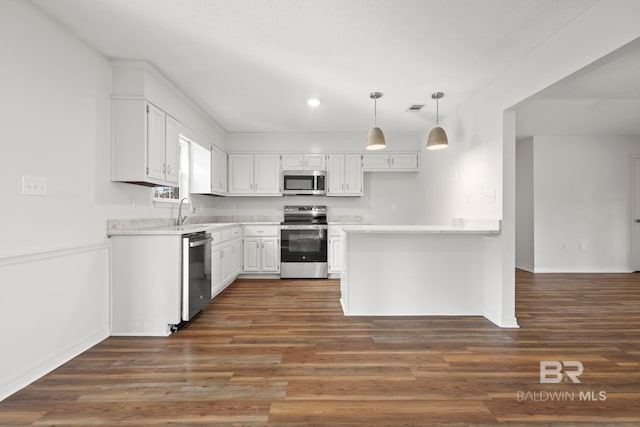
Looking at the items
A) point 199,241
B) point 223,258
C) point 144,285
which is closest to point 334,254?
point 223,258

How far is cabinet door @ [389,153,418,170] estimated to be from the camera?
5629mm

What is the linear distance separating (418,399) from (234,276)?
3556 mm

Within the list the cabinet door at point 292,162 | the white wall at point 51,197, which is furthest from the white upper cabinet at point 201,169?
the white wall at point 51,197

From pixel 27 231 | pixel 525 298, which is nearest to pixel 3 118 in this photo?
pixel 27 231

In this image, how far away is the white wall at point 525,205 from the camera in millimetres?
5675

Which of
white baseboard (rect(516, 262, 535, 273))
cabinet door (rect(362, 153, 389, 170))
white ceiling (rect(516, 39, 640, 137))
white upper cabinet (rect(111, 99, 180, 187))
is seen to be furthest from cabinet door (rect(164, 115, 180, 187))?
white baseboard (rect(516, 262, 535, 273))

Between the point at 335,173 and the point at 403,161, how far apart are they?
1.21m

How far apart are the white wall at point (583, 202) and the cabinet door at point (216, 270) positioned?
17.2 ft

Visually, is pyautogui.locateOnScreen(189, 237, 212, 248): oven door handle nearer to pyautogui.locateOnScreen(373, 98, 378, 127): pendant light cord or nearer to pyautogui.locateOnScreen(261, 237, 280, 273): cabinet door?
pyautogui.locateOnScreen(261, 237, 280, 273): cabinet door

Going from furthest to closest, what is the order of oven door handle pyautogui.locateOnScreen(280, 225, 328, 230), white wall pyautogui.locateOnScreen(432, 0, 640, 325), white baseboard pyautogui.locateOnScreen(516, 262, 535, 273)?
white baseboard pyautogui.locateOnScreen(516, 262, 535, 273)
oven door handle pyautogui.locateOnScreen(280, 225, 328, 230)
white wall pyautogui.locateOnScreen(432, 0, 640, 325)

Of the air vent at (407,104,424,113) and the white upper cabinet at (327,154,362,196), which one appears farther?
the white upper cabinet at (327,154,362,196)

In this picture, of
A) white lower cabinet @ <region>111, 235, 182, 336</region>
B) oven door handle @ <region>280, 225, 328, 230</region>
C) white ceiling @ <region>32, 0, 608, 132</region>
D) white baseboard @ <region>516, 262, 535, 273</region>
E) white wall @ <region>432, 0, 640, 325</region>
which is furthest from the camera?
white baseboard @ <region>516, 262, 535, 273</region>

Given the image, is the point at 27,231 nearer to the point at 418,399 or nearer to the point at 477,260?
the point at 418,399

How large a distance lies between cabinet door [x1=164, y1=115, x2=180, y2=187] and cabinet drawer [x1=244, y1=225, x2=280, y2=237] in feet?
6.22
